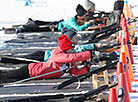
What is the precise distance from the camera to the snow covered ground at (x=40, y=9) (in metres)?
16.8

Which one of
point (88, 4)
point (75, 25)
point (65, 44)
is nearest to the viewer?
Answer: point (65, 44)

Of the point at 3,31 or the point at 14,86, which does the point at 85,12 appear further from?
the point at 14,86

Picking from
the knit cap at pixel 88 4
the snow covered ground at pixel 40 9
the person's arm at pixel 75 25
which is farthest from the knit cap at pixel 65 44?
the snow covered ground at pixel 40 9

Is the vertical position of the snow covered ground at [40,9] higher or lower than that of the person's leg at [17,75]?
higher

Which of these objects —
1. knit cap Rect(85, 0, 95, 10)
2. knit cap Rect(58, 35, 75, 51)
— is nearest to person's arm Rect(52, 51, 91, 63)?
knit cap Rect(58, 35, 75, 51)

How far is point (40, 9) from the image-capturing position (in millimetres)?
19344

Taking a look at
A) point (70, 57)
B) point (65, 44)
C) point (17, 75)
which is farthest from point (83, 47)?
point (17, 75)

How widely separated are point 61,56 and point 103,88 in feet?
5.55

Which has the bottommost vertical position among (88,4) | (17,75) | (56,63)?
→ (17,75)

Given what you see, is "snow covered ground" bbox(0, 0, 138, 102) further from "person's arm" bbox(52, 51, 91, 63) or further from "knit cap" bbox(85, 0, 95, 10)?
"person's arm" bbox(52, 51, 91, 63)

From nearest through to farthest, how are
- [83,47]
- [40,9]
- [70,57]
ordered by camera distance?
[70,57] < [83,47] < [40,9]

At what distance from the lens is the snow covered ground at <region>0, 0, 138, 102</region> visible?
55.1 ft

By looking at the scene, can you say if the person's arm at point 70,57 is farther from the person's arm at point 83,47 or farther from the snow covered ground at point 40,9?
the snow covered ground at point 40,9

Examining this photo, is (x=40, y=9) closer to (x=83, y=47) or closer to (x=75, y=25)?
(x=75, y=25)
